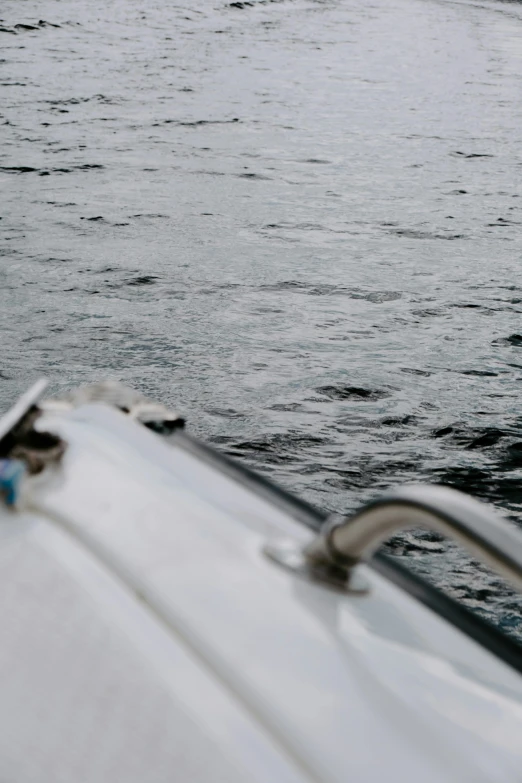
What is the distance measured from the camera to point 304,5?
22.0m

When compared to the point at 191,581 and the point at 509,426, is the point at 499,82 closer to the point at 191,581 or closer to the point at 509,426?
the point at 509,426

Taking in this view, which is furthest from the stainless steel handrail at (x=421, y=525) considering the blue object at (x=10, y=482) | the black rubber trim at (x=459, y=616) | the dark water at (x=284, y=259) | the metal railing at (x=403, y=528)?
the dark water at (x=284, y=259)

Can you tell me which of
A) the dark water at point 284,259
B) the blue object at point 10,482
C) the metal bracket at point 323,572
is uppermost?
the blue object at point 10,482

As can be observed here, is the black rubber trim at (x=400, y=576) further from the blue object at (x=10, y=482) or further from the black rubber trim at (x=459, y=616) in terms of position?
the blue object at (x=10, y=482)

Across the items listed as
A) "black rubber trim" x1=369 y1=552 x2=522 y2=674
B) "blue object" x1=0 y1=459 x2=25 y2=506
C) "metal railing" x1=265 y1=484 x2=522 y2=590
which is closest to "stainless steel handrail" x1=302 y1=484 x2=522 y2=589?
"metal railing" x1=265 y1=484 x2=522 y2=590

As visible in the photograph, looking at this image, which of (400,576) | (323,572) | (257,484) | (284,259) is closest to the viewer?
(323,572)

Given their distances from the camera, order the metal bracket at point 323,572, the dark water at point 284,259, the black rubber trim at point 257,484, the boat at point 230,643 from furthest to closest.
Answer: the dark water at point 284,259
the black rubber trim at point 257,484
the metal bracket at point 323,572
the boat at point 230,643

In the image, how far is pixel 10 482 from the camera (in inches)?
49.1

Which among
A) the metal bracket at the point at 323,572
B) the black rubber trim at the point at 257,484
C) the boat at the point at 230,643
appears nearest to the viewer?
the boat at the point at 230,643

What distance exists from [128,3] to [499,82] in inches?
323

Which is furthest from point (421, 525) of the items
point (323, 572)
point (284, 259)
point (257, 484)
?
point (284, 259)

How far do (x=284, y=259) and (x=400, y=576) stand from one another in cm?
535

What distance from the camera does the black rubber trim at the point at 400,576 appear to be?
1.18 m

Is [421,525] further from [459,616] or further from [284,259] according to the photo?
[284,259]
